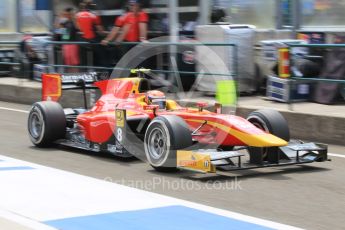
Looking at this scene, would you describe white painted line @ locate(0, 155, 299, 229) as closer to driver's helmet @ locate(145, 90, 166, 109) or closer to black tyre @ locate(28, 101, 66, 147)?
driver's helmet @ locate(145, 90, 166, 109)

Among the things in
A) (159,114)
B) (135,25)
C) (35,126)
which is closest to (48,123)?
(35,126)

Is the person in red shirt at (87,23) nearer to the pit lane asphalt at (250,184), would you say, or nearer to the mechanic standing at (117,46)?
the mechanic standing at (117,46)

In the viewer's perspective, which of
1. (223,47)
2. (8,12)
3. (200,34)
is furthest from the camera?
(8,12)

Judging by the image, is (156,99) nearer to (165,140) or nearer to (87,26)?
(165,140)

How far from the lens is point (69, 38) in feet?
54.7

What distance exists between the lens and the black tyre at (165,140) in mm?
7184

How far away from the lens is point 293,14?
1365 centimetres

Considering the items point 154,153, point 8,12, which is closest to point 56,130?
point 154,153

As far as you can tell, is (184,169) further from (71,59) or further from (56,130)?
(71,59)

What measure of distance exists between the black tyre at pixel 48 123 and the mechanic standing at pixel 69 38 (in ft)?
20.0

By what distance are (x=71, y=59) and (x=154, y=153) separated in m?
8.45

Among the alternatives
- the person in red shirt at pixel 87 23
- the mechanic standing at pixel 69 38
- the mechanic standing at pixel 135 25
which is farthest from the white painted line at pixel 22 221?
the person in red shirt at pixel 87 23

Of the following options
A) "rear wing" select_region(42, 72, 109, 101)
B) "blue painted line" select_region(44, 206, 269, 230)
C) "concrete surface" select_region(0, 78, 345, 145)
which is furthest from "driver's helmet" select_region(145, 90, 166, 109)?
"blue painted line" select_region(44, 206, 269, 230)

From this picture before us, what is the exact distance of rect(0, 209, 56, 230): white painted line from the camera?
5057 mm
